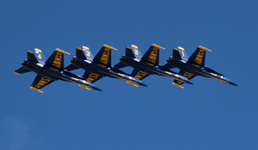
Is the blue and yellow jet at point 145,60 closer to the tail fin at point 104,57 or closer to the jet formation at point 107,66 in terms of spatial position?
the jet formation at point 107,66

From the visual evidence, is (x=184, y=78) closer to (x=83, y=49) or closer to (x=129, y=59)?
(x=129, y=59)

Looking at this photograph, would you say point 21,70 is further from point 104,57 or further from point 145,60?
point 145,60

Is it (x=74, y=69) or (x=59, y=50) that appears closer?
(x=59, y=50)

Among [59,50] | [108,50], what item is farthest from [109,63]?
[59,50]

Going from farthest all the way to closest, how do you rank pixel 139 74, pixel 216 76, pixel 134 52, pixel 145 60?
pixel 139 74
pixel 216 76
pixel 145 60
pixel 134 52

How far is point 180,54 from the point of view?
149 metres

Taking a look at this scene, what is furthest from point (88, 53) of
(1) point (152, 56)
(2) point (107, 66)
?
(1) point (152, 56)

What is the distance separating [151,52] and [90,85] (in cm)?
1670

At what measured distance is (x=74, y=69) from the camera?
150 m

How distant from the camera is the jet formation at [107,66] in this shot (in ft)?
465

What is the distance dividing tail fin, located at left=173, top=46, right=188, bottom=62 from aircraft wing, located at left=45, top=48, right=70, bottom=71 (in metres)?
27.8

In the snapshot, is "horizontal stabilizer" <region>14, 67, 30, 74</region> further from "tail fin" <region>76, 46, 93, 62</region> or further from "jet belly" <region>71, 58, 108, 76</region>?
"tail fin" <region>76, 46, 93, 62</region>

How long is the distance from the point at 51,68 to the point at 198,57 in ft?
117

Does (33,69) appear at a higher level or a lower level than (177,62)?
lower
